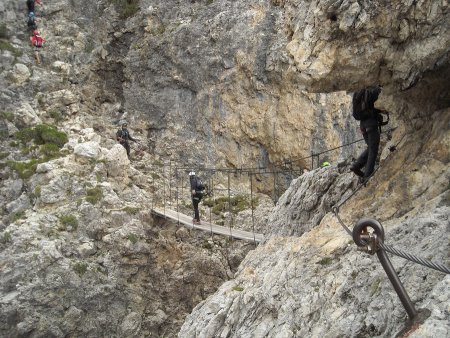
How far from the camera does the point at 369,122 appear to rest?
23.4 feet

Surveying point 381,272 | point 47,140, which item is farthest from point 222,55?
point 381,272

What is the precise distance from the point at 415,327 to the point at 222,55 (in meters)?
19.4

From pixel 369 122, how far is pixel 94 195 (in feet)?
39.4

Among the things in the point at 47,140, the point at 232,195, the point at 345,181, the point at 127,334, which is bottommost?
the point at 127,334

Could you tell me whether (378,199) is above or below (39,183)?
above

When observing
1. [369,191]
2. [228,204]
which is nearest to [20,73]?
[228,204]

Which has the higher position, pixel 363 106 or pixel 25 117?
pixel 363 106

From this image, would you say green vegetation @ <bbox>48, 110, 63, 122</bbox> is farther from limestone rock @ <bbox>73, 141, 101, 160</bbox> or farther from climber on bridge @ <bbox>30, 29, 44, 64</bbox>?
climber on bridge @ <bbox>30, 29, 44, 64</bbox>

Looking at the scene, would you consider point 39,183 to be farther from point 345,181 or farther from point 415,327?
point 415,327

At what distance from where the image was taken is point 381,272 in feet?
16.3

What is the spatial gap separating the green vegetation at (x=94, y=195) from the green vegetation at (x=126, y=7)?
11.3 metres

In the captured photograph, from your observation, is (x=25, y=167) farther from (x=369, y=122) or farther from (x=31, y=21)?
(x=369, y=122)

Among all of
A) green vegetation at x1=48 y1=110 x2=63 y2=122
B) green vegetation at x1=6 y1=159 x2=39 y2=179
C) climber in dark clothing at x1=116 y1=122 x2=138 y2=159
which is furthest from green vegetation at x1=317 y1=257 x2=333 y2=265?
green vegetation at x1=48 y1=110 x2=63 y2=122

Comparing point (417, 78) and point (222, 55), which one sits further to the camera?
point (222, 55)
